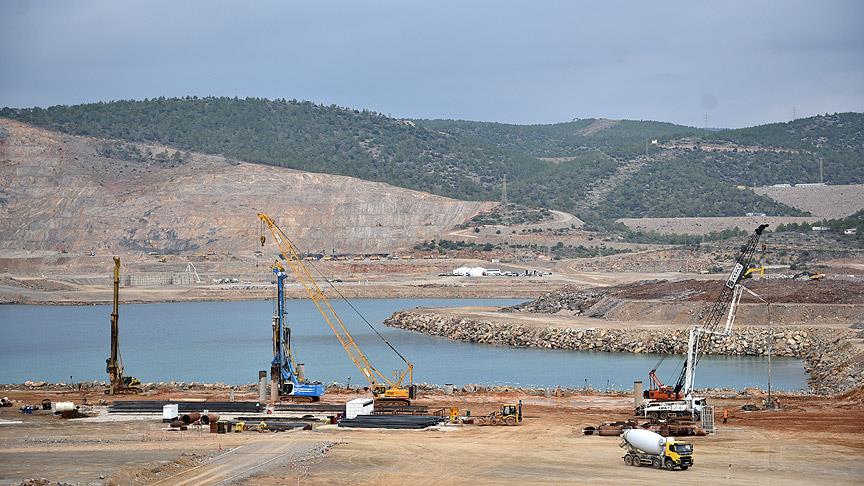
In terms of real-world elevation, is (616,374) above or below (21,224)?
below

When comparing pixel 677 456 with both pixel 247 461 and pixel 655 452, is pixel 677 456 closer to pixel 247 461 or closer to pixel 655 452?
pixel 655 452

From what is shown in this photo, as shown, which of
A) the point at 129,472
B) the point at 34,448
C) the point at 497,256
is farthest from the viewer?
the point at 497,256

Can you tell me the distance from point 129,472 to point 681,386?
2198 cm

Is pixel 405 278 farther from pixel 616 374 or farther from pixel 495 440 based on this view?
pixel 495 440

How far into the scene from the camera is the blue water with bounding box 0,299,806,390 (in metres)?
66.2

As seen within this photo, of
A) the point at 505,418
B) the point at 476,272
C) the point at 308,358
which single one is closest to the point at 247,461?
the point at 505,418

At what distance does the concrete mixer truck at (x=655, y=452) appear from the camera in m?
36.0

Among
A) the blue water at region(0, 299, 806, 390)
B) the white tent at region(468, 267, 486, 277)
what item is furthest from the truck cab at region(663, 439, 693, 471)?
the white tent at region(468, 267, 486, 277)

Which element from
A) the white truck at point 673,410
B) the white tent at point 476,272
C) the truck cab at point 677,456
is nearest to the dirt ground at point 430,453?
the truck cab at point 677,456

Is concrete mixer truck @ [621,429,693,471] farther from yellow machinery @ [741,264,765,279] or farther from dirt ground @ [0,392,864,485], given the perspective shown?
yellow machinery @ [741,264,765,279]

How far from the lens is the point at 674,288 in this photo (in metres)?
103

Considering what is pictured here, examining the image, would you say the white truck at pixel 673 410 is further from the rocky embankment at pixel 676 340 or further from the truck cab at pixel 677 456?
the rocky embankment at pixel 676 340

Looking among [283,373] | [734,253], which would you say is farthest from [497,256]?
[283,373]

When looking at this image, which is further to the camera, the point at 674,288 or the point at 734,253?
the point at 734,253
